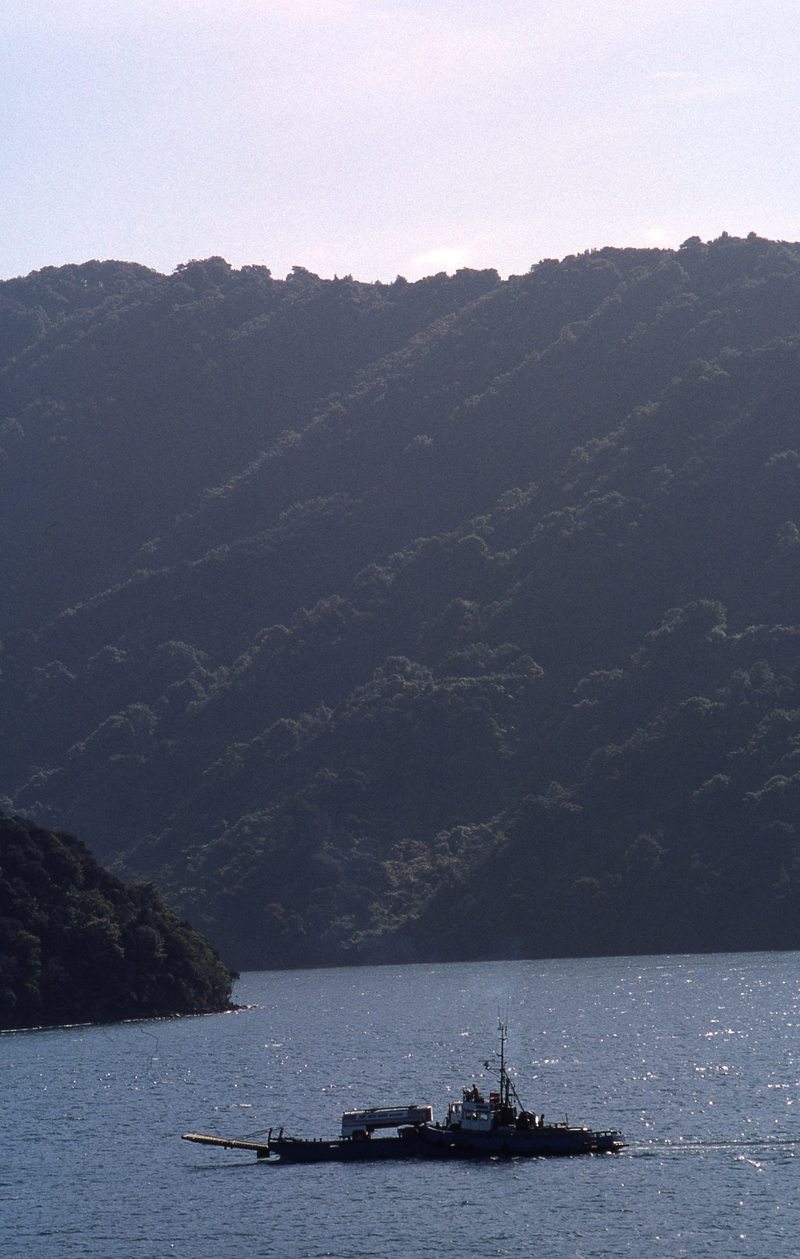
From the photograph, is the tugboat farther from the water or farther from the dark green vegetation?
the dark green vegetation

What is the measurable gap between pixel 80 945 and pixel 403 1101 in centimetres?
5395

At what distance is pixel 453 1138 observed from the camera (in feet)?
311

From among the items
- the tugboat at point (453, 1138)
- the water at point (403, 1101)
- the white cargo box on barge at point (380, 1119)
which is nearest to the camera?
the water at point (403, 1101)

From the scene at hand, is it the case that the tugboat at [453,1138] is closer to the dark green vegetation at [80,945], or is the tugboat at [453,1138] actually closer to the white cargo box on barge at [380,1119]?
the white cargo box on barge at [380,1119]

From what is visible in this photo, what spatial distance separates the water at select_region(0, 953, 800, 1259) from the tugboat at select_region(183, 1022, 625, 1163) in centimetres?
104

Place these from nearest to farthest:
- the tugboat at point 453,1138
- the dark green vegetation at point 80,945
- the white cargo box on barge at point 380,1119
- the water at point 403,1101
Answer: the water at point 403,1101 < the tugboat at point 453,1138 < the white cargo box on barge at point 380,1119 < the dark green vegetation at point 80,945

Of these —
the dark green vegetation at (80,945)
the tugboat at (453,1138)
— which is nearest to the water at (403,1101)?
the tugboat at (453,1138)

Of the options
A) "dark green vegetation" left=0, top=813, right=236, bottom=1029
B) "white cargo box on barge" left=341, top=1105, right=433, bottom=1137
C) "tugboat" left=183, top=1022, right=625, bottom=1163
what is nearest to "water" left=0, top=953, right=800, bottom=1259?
"tugboat" left=183, top=1022, right=625, bottom=1163

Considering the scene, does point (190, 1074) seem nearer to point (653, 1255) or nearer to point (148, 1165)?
point (148, 1165)

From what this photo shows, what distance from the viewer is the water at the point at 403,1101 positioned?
80188 millimetres

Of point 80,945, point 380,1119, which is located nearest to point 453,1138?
point 380,1119

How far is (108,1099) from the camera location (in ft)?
397

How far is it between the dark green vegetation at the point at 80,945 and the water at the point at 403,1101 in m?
2.64

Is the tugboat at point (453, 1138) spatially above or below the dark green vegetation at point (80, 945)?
below
